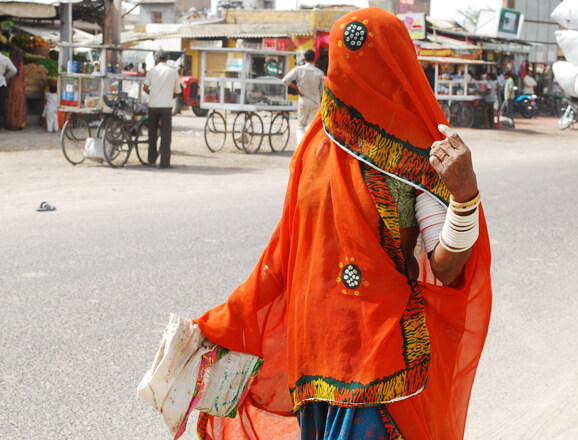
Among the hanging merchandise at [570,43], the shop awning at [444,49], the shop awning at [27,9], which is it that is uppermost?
the shop awning at [444,49]

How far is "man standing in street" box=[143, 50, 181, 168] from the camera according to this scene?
11539 mm

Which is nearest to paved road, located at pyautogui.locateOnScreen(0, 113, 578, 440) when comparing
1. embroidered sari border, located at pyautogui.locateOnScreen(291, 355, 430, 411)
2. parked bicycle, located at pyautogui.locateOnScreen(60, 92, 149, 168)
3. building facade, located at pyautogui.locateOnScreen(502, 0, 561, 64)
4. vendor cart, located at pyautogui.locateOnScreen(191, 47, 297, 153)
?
parked bicycle, located at pyautogui.locateOnScreen(60, 92, 149, 168)

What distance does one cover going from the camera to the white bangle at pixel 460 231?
187cm

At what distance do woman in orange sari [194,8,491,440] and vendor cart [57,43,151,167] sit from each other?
10.1m

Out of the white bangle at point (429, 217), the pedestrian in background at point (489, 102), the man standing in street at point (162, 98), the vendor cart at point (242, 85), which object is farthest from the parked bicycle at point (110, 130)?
the pedestrian in background at point (489, 102)

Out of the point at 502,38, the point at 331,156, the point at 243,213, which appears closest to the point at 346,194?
the point at 331,156

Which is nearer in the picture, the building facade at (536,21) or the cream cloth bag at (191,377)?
the cream cloth bag at (191,377)

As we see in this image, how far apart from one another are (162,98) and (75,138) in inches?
64.9

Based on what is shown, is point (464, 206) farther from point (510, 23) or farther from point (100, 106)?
point (510, 23)

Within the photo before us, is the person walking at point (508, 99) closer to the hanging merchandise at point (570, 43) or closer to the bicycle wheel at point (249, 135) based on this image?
the bicycle wheel at point (249, 135)

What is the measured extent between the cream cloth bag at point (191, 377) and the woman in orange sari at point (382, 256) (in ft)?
0.65

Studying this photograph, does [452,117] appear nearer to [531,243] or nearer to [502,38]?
[502,38]

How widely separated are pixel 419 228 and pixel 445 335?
294 millimetres

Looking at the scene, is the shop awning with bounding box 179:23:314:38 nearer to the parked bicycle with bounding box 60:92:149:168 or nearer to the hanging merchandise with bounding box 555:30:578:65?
the parked bicycle with bounding box 60:92:149:168
